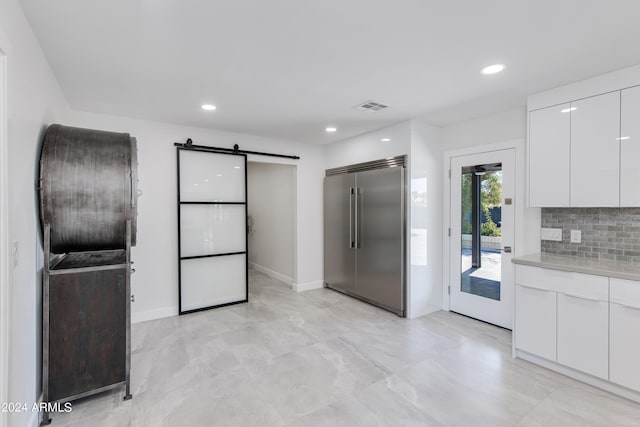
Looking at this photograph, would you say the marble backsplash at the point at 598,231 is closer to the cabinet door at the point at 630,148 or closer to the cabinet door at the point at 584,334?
the cabinet door at the point at 630,148

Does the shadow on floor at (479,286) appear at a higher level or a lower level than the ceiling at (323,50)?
lower

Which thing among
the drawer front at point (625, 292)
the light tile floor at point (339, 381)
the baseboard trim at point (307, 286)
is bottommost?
the light tile floor at point (339, 381)

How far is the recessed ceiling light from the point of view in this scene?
2385 mm

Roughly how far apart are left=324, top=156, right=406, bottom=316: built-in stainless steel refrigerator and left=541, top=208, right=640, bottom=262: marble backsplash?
1541 mm

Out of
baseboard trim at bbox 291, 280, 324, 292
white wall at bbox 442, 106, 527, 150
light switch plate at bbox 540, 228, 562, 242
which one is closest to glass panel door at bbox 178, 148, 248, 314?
baseboard trim at bbox 291, 280, 324, 292

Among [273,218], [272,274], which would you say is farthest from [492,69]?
[272,274]

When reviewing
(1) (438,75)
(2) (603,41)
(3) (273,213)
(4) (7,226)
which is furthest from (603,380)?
(3) (273,213)

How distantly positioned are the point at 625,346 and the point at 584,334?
0.24m

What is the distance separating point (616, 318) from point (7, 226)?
12.7 feet

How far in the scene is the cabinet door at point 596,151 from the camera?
2469mm

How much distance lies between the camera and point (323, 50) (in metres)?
2.15

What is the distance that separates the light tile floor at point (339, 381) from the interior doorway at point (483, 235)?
30 centimetres

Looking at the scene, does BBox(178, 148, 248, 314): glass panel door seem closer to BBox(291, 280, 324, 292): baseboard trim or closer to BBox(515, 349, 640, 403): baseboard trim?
BBox(291, 280, 324, 292): baseboard trim

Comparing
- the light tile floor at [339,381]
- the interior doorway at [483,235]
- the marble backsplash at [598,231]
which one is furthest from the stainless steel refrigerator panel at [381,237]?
the marble backsplash at [598,231]
